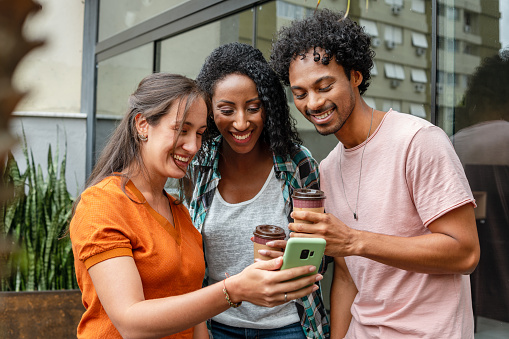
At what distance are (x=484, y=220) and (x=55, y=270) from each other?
341cm

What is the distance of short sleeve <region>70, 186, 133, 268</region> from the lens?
1.51 metres

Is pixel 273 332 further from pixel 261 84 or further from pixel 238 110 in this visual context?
pixel 261 84

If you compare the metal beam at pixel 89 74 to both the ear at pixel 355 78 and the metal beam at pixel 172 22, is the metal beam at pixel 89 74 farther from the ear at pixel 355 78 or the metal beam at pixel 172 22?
the ear at pixel 355 78

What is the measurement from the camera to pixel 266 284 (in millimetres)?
1485

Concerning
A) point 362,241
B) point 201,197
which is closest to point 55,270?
point 201,197

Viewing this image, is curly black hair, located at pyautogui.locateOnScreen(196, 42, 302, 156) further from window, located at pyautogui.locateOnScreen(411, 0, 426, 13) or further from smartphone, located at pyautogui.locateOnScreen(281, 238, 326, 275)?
window, located at pyautogui.locateOnScreen(411, 0, 426, 13)

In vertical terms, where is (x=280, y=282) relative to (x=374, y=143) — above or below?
below

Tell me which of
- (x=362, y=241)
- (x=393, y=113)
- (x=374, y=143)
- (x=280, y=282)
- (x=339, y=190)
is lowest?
(x=280, y=282)

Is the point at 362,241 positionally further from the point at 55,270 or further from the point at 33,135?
the point at 33,135

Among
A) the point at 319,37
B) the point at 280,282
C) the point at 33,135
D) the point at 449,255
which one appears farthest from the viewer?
the point at 33,135

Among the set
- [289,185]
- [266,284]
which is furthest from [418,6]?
[266,284]

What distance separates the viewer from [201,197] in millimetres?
2268

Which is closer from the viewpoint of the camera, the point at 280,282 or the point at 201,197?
the point at 280,282

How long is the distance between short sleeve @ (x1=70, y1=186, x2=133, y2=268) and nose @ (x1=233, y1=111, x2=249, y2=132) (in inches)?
26.0
